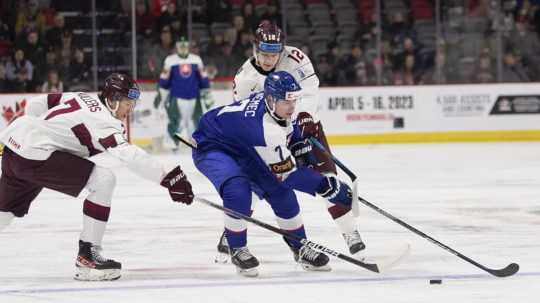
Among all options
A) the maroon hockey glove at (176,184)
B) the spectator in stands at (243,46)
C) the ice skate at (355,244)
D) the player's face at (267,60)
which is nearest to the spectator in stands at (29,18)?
the spectator in stands at (243,46)

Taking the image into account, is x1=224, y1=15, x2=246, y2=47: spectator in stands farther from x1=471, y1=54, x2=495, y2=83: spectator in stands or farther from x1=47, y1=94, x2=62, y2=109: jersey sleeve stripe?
x1=47, y1=94, x2=62, y2=109: jersey sleeve stripe

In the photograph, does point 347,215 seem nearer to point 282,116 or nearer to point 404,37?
point 282,116

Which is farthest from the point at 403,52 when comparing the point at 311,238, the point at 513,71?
the point at 311,238

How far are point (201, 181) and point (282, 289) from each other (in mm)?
4975

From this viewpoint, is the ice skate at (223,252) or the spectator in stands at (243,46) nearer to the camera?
the ice skate at (223,252)

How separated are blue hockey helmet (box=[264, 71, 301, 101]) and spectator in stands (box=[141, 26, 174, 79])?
336 inches

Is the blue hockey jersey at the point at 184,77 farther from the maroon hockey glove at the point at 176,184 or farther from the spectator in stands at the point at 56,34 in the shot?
the maroon hockey glove at the point at 176,184

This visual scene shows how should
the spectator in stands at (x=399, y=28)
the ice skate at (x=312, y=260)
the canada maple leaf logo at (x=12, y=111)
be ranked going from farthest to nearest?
the spectator in stands at (x=399, y=28) < the canada maple leaf logo at (x=12, y=111) < the ice skate at (x=312, y=260)

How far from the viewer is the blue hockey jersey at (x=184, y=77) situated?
13.2 meters

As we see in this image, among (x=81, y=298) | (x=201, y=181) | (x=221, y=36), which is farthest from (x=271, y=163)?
(x=221, y=36)

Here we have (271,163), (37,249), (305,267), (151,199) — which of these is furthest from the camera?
(151,199)

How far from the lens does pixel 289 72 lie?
245 inches

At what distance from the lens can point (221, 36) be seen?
1414 cm

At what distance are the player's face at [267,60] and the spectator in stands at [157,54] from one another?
303 inches
